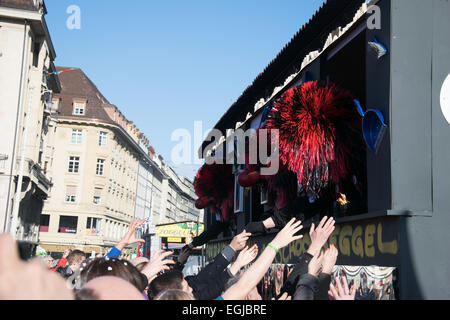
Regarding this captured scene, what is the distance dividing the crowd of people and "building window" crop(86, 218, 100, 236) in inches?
2339

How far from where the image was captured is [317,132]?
618 centimetres

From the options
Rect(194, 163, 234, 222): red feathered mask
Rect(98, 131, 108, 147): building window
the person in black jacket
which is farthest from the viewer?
Rect(98, 131, 108, 147): building window

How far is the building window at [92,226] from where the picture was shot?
62875 millimetres

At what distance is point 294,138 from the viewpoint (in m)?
6.23

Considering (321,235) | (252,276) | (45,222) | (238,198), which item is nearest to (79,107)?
(45,222)

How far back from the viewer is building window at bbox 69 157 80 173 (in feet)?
209

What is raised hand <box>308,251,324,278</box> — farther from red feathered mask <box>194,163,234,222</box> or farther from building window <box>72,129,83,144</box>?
building window <box>72,129,83,144</box>

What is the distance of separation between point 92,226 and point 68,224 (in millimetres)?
2761

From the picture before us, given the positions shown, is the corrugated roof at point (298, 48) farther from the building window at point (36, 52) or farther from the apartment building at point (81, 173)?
the apartment building at point (81, 173)

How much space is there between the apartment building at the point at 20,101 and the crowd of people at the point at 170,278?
26326 millimetres

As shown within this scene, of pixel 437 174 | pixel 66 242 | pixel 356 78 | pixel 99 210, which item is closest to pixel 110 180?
pixel 99 210

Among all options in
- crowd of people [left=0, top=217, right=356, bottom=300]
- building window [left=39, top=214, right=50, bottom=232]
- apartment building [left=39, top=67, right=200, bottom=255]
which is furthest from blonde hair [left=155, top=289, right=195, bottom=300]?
building window [left=39, top=214, right=50, bottom=232]

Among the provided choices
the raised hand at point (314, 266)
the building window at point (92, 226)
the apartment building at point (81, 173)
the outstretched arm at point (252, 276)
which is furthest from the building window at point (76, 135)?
the outstretched arm at point (252, 276)
